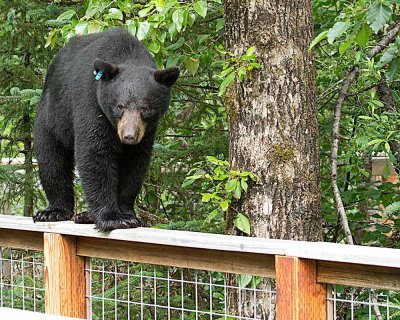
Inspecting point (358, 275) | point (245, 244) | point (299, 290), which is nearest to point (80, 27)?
point (245, 244)

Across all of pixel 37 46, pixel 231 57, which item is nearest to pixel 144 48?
pixel 231 57

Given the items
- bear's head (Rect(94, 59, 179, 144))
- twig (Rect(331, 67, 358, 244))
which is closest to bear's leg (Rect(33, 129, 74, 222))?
bear's head (Rect(94, 59, 179, 144))

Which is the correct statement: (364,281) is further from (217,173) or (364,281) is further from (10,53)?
(10,53)

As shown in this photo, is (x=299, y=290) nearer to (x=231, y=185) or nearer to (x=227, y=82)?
(x=231, y=185)

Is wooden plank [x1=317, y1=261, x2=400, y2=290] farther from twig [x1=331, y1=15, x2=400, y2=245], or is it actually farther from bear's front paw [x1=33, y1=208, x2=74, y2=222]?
bear's front paw [x1=33, y1=208, x2=74, y2=222]

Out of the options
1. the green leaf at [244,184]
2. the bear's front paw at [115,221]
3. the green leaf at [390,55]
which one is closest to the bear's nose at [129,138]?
the bear's front paw at [115,221]

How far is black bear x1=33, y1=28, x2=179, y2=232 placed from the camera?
433 centimetres

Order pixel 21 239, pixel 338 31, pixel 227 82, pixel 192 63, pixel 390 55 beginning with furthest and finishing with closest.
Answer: pixel 192 63 → pixel 227 82 → pixel 21 239 → pixel 390 55 → pixel 338 31

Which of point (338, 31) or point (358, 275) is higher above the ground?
point (338, 31)

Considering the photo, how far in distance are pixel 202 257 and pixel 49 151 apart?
2209 millimetres

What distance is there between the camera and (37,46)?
22.2 ft

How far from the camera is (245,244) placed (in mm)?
2828

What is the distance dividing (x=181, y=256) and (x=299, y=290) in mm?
664

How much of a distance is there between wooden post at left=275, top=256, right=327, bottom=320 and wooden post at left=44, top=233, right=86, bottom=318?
1275 mm
